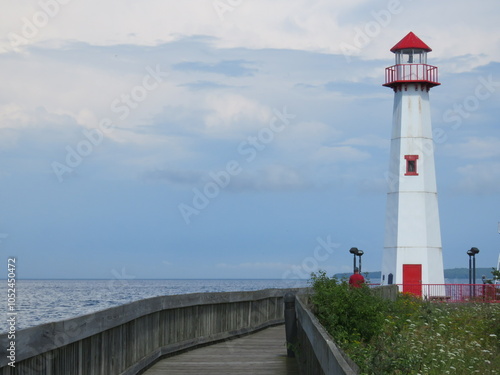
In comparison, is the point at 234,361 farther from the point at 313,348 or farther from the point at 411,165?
the point at 411,165

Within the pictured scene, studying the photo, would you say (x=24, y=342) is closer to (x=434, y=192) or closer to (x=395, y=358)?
(x=395, y=358)

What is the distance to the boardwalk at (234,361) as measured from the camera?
12.6 metres

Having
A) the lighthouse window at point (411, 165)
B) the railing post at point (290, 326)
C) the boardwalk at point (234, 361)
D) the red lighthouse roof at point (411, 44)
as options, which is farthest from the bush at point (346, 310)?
the red lighthouse roof at point (411, 44)

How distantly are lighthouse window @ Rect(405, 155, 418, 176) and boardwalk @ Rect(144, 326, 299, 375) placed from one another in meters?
25.9

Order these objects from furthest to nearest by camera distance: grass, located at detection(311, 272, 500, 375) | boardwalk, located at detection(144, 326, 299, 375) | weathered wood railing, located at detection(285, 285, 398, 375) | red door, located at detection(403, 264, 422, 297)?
1. red door, located at detection(403, 264, 422, 297)
2. boardwalk, located at detection(144, 326, 299, 375)
3. grass, located at detection(311, 272, 500, 375)
4. weathered wood railing, located at detection(285, 285, 398, 375)

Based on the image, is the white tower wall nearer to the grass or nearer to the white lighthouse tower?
the white lighthouse tower

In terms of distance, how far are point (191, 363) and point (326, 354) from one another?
6.60m

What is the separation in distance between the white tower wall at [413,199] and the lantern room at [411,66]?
375mm

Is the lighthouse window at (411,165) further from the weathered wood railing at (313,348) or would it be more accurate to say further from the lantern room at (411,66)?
the weathered wood railing at (313,348)

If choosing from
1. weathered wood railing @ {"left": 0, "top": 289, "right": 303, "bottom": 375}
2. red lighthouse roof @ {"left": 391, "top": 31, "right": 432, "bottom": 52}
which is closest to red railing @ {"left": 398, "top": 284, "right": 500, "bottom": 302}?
red lighthouse roof @ {"left": 391, "top": 31, "right": 432, "bottom": 52}

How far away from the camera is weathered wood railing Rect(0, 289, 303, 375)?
7.28 m

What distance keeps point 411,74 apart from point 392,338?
28654 mm

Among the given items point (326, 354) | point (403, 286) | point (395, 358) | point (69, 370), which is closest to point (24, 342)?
point (69, 370)

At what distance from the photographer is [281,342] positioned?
56.3ft
